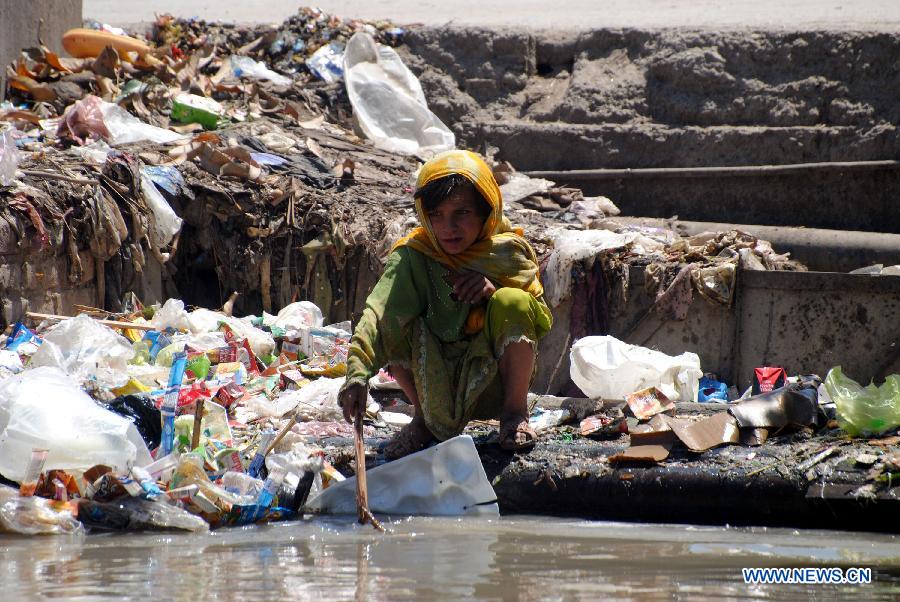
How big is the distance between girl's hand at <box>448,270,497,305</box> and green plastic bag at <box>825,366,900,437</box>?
134cm

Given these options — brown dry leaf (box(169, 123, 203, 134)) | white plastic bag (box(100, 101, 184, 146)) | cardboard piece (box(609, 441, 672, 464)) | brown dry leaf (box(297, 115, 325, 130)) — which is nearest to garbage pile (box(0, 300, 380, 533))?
cardboard piece (box(609, 441, 672, 464))

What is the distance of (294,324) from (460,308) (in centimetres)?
285

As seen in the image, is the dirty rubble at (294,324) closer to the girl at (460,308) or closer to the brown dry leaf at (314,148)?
the brown dry leaf at (314,148)

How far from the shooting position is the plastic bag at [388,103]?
28.5ft

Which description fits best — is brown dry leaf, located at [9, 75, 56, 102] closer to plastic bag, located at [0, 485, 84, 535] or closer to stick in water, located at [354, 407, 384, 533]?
plastic bag, located at [0, 485, 84, 535]

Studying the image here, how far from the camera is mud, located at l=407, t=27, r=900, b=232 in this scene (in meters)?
7.79

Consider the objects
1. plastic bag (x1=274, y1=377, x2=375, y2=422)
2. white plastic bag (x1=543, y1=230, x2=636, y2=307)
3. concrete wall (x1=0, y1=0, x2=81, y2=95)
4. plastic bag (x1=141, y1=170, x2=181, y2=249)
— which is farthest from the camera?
concrete wall (x1=0, y1=0, x2=81, y2=95)

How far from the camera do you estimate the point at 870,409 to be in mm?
3811

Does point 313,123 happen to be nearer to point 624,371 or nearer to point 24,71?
point 24,71

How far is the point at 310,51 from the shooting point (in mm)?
9609

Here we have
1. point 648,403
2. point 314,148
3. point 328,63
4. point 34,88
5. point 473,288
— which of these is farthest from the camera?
point 328,63

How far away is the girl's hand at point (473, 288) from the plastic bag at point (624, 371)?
4.75 feet

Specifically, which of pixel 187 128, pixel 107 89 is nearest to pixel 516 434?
pixel 187 128

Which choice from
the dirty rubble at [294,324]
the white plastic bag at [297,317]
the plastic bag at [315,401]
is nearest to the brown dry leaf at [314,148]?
the dirty rubble at [294,324]
